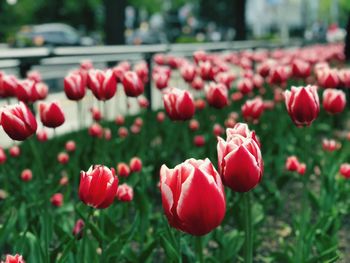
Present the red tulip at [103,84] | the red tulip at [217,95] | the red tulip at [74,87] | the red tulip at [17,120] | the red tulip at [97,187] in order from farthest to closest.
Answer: the red tulip at [217,95] < the red tulip at [74,87] < the red tulip at [103,84] < the red tulip at [17,120] < the red tulip at [97,187]

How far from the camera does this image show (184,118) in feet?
9.55

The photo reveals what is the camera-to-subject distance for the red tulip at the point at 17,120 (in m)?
2.32

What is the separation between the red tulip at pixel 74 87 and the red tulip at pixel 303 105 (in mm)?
1280

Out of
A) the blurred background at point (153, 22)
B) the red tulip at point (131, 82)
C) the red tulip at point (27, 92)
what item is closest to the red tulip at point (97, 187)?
the red tulip at point (27, 92)

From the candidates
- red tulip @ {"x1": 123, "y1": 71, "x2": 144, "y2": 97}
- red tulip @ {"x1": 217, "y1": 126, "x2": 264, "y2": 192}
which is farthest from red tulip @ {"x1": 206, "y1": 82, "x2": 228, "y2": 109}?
red tulip @ {"x1": 217, "y1": 126, "x2": 264, "y2": 192}

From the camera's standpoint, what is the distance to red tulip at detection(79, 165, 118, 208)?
193 centimetres

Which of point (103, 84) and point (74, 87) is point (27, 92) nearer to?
point (74, 87)

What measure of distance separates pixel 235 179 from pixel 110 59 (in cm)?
549

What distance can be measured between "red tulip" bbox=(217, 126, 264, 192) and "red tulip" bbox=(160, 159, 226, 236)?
0.61ft

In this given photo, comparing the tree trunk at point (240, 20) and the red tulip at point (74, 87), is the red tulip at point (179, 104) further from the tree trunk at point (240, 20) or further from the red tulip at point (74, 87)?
the tree trunk at point (240, 20)

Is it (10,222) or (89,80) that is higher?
(89,80)

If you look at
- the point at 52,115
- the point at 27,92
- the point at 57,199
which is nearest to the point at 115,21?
the point at 57,199

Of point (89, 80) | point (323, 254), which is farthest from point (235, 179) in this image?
point (89, 80)

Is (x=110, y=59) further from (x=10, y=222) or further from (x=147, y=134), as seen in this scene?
(x=10, y=222)
